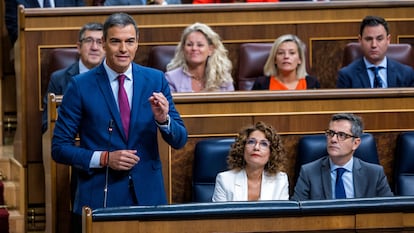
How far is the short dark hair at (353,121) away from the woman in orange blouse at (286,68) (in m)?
0.69

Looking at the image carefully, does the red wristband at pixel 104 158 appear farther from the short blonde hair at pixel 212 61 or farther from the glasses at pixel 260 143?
the short blonde hair at pixel 212 61

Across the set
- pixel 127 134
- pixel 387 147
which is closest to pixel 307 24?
pixel 387 147

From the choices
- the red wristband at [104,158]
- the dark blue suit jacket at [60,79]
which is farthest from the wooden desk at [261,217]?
the dark blue suit jacket at [60,79]

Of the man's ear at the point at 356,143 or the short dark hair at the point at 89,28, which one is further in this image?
the short dark hair at the point at 89,28

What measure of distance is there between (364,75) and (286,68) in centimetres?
30

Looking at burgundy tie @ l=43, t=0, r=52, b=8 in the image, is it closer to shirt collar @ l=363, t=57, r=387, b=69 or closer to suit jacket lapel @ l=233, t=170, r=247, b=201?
shirt collar @ l=363, t=57, r=387, b=69

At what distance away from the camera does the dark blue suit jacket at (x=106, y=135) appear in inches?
95.1

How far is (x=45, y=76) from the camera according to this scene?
3.63 m

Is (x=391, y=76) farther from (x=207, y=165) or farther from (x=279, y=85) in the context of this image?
(x=207, y=165)

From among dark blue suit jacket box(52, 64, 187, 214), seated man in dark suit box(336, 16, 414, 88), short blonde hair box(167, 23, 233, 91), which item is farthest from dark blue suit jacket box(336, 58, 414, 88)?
dark blue suit jacket box(52, 64, 187, 214)

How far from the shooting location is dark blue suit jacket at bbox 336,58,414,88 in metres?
3.69

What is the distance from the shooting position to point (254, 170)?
2.89m

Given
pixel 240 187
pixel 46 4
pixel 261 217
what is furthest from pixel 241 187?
pixel 46 4

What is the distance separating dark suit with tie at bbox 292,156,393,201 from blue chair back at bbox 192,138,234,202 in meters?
0.24
